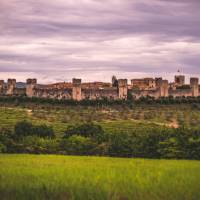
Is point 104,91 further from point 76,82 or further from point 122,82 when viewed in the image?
point 76,82

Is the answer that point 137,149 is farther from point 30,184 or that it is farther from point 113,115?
point 113,115

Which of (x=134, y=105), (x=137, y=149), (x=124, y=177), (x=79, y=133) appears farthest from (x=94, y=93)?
(x=124, y=177)

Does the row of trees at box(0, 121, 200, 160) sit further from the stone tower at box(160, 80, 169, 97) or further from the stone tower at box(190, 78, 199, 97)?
the stone tower at box(190, 78, 199, 97)

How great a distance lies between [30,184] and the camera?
9.43 m

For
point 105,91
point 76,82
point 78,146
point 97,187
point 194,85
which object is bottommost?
point 78,146

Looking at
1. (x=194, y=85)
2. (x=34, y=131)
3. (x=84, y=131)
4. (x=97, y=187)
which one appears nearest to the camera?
(x=97, y=187)

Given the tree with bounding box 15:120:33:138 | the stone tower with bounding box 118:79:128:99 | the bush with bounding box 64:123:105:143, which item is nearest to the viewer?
the bush with bounding box 64:123:105:143

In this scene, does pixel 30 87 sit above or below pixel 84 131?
above

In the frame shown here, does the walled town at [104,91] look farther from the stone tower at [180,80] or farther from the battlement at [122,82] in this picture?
the stone tower at [180,80]

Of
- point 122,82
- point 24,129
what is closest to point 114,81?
point 122,82

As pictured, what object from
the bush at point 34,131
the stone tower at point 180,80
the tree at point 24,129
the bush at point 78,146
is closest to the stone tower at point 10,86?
the stone tower at point 180,80

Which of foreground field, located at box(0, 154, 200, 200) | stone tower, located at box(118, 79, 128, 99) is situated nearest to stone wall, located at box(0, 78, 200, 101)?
stone tower, located at box(118, 79, 128, 99)

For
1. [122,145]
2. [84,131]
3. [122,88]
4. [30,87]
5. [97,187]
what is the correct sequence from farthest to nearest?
[30,87] < [122,88] < [84,131] < [122,145] < [97,187]

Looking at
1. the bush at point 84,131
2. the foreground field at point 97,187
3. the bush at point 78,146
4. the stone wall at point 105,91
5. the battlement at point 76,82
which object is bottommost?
the bush at point 78,146
